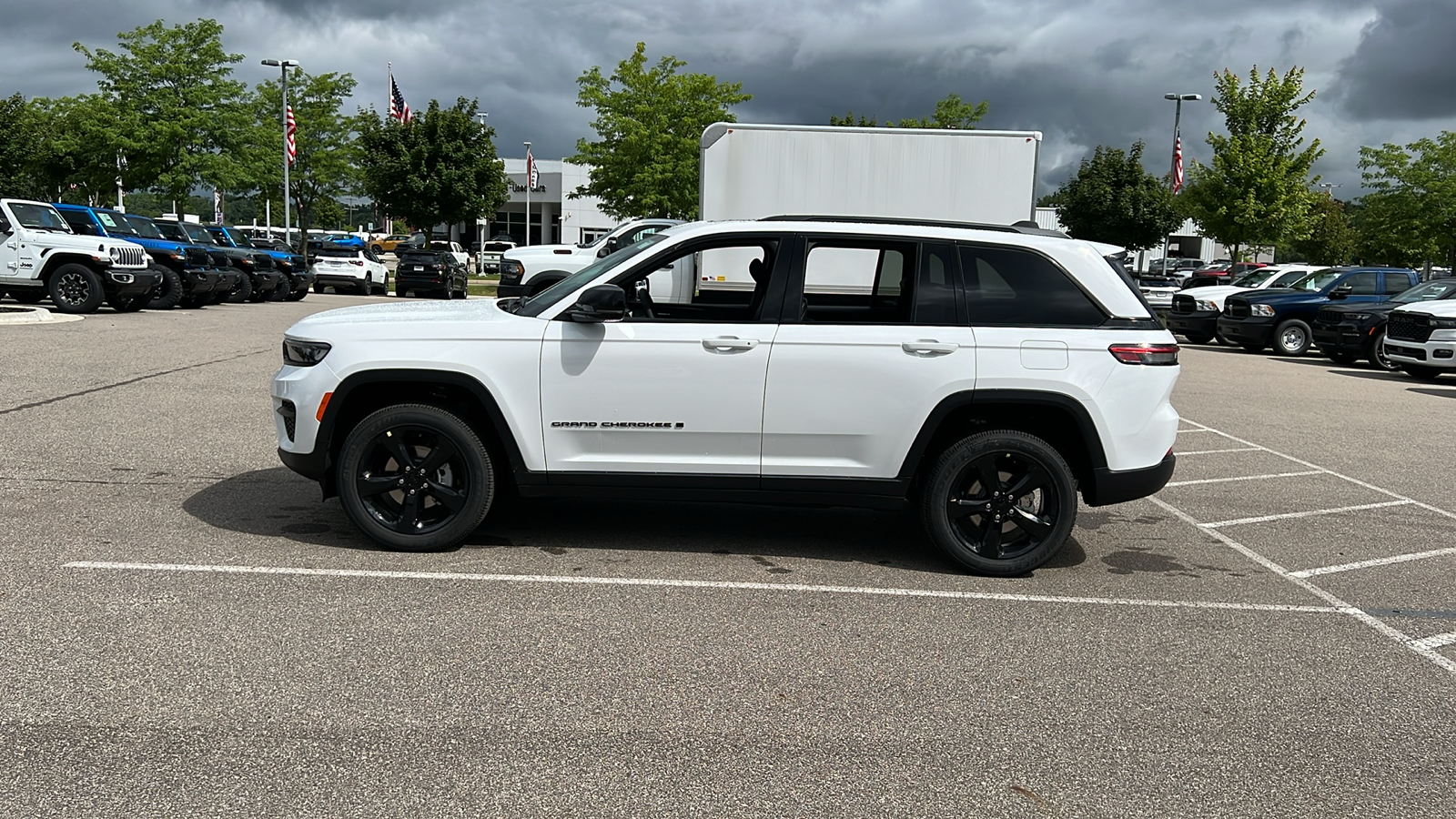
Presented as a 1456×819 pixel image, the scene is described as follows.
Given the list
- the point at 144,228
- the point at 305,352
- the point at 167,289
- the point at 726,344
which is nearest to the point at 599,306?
the point at 726,344

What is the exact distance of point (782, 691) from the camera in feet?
13.9

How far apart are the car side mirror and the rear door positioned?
2.60ft

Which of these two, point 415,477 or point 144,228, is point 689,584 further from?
point 144,228

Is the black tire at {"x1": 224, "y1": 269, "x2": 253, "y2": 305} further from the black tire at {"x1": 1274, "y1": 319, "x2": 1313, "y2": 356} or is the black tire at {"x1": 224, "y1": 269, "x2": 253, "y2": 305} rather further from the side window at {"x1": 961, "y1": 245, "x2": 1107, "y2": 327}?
the side window at {"x1": 961, "y1": 245, "x2": 1107, "y2": 327}

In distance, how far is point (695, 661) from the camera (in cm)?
452

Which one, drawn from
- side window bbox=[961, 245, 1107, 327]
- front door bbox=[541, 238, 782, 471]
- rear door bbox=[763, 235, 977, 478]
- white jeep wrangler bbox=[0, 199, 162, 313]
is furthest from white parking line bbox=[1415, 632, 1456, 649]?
white jeep wrangler bbox=[0, 199, 162, 313]

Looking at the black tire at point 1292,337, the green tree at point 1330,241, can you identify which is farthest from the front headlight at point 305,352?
the green tree at point 1330,241

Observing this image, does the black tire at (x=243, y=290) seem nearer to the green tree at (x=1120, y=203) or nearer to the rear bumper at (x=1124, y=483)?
the rear bumper at (x=1124, y=483)

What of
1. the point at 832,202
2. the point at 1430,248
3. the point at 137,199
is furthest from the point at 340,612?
the point at 137,199

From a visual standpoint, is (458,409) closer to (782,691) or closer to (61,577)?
(61,577)

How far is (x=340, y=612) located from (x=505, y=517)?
1.86 metres

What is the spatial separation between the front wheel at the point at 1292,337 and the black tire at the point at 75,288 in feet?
71.4

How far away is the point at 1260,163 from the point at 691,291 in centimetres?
3453

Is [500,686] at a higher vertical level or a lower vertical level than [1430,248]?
lower
